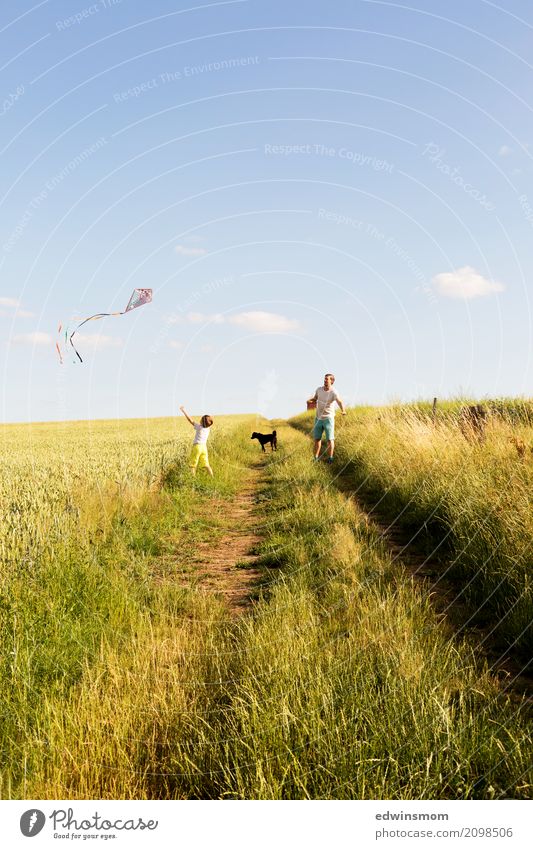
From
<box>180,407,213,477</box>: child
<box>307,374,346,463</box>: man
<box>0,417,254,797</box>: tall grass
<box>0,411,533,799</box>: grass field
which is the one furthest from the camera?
<box>307,374,346,463</box>: man

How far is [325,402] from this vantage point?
16531mm

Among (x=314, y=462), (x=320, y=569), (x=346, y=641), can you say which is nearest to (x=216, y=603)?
(x=320, y=569)

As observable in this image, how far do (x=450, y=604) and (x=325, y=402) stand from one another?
1096cm

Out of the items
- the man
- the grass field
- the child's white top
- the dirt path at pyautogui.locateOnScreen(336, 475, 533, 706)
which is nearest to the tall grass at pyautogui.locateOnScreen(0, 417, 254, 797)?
the grass field

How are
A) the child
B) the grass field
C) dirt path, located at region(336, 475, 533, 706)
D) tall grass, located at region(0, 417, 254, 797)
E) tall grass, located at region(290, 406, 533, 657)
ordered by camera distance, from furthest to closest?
the child, tall grass, located at region(290, 406, 533, 657), dirt path, located at region(336, 475, 533, 706), tall grass, located at region(0, 417, 254, 797), the grass field

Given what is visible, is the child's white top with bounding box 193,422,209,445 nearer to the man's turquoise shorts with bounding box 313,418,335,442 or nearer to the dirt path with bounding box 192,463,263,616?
the dirt path with bounding box 192,463,263,616

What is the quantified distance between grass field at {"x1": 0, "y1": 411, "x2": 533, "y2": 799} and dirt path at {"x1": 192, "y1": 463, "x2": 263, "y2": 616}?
24 cm

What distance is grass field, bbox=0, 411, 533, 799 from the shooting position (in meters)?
2.96

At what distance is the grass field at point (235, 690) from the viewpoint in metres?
2.96

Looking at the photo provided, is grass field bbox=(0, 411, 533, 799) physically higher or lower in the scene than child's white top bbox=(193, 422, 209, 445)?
lower

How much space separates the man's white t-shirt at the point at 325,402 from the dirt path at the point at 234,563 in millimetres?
5325

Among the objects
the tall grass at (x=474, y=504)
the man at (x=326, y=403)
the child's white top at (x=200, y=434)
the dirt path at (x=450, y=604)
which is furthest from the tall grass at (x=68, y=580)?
the man at (x=326, y=403)

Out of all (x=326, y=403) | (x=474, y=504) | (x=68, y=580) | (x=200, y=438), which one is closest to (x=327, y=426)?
(x=326, y=403)

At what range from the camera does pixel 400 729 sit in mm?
3170
